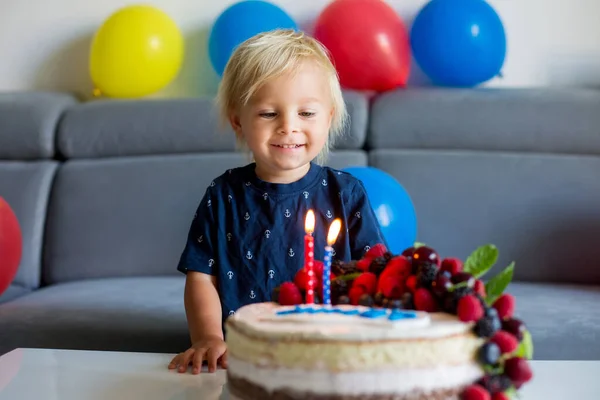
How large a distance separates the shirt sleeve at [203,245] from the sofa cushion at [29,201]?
1.32 m

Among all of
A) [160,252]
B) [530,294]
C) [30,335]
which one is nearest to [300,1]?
[160,252]

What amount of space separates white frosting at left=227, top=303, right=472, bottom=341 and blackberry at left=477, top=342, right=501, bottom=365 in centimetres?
3

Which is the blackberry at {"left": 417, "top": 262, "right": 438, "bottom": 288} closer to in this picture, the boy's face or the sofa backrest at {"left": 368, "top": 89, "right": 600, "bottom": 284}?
the boy's face

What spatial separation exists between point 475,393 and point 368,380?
0.11 meters

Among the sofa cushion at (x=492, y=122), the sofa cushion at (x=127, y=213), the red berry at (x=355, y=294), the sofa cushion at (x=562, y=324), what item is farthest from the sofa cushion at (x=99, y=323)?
the red berry at (x=355, y=294)

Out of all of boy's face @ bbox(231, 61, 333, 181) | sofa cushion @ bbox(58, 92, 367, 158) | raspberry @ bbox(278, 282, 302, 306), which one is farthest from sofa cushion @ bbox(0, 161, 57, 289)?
raspberry @ bbox(278, 282, 302, 306)

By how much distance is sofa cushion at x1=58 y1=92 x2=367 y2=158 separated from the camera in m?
2.75

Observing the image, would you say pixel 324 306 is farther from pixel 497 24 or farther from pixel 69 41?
pixel 69 41

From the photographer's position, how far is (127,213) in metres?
2.73

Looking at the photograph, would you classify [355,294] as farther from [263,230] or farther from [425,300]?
[263,230]

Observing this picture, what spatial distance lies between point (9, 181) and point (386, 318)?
224 centimetres

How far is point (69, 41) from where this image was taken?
3348mm

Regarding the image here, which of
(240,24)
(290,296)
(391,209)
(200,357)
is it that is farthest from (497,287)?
(240,24)

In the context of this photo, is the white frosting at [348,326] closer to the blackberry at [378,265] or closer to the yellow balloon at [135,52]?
the blackberry at [378,265]
